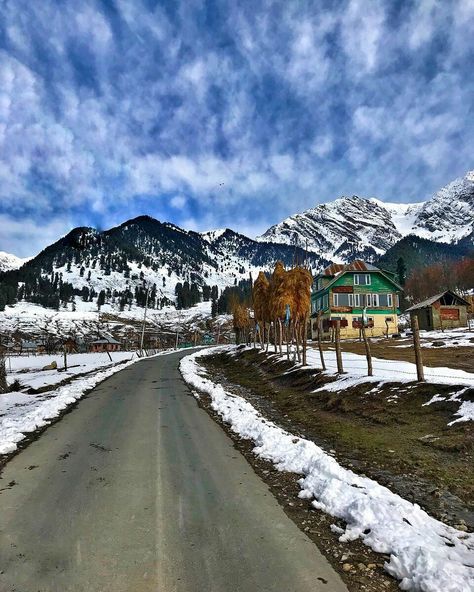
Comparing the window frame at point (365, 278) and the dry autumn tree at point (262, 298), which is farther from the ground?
the window frame at point (365, 278)

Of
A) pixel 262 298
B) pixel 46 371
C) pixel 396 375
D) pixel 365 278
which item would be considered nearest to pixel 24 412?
pixel 396 375

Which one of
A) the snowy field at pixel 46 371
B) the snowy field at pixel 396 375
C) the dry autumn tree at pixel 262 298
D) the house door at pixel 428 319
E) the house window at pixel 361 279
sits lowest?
the snowy field at pixel 46 371

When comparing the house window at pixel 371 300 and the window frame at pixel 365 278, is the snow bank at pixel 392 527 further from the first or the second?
the window frame at pixel 365 278

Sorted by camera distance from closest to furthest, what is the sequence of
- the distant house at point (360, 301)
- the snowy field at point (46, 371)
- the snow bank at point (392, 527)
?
the snow bank at point (392, 527) → the snowy field at point (46, 371) → the distant house at point (360, 301)

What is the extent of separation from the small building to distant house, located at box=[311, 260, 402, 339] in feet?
18.8

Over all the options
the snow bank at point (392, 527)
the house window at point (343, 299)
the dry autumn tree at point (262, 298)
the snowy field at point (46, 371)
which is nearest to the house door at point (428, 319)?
the house window at point (343, 299)

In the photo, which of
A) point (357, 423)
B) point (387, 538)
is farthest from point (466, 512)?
point (357, 423)

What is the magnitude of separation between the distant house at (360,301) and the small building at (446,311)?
225 inches

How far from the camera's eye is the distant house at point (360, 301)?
60.0m

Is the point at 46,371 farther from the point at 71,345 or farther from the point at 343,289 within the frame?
the point at 71,345

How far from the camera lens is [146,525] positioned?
5.65 m

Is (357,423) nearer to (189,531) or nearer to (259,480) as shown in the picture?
(259,480)

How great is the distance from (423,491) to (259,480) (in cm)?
295

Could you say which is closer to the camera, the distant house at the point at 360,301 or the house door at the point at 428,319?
the house door at the point at 428,319
